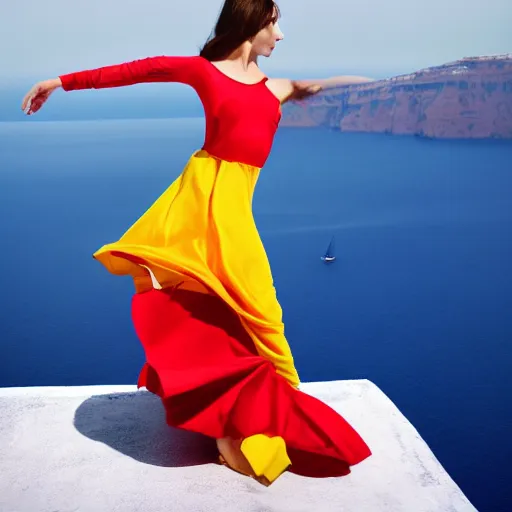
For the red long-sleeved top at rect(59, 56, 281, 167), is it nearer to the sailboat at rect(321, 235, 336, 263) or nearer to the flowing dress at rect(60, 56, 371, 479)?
A: the flowing dress at rect(60, 56, 371, 479)

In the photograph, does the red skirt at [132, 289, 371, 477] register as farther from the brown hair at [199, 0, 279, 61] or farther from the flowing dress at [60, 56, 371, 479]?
the brown hair at [199, 0, 279, 61]

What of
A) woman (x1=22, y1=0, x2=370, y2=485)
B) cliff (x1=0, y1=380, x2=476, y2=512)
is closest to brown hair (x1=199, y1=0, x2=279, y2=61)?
woman (x1=22, y1=0, x2=370, y2=485)

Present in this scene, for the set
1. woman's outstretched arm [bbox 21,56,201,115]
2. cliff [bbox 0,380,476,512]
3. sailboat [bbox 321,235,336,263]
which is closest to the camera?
cliff [bbox 0,380,476,512]

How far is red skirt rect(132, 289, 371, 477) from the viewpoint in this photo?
1.63 m

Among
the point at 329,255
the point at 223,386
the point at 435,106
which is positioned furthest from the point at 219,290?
the point at 435,106

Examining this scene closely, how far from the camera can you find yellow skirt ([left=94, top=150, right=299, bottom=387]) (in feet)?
5.49

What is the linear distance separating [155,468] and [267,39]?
0.91 m

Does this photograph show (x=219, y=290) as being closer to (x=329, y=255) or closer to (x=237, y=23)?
(x=237, y=23)

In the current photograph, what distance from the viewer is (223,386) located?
1.65 metres

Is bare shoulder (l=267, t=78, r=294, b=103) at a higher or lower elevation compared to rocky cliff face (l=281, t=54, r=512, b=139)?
higher

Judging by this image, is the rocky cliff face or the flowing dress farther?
the rocky cliff face

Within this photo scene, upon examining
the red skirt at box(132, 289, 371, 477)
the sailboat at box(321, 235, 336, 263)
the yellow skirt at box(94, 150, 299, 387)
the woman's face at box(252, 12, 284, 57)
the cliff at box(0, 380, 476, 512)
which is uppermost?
the woman's face at box(252, 12, 284, 57)

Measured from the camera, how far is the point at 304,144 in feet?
17.9

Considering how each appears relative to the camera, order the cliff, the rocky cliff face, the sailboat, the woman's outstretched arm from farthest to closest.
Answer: the rocky cliff face, the sailboat, the woman's outstretched arm, the cliff
